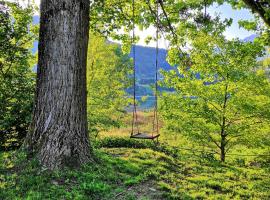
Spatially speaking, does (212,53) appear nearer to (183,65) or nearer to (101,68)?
(183,65)

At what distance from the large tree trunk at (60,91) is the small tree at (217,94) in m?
5.74

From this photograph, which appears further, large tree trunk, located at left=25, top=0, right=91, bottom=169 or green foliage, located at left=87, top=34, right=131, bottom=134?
green foliage, located at left=87, top=34, right=131, bottom=134

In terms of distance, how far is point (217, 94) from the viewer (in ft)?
38.4

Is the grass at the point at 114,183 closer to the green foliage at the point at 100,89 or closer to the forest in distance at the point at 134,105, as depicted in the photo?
the forest in distance at the point at 134,105

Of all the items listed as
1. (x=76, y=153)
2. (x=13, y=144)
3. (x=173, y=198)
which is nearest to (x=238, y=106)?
(x=173, y=198)

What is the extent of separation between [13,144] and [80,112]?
14.1 ft

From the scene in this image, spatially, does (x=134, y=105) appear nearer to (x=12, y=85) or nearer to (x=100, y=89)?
(x=12, y=85)

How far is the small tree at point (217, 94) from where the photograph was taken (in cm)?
1095

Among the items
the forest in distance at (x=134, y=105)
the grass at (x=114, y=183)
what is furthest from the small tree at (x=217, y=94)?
the grass at (x=114, y=183)

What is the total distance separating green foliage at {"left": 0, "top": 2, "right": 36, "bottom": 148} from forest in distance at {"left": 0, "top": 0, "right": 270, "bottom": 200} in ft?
0.10

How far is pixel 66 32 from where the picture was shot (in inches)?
252

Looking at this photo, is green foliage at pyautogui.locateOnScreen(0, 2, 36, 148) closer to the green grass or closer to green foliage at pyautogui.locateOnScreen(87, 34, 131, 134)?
the green grass

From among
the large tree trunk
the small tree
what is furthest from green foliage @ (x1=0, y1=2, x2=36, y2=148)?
the small tree

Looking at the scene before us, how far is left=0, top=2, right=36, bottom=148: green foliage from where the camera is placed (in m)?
9.38
